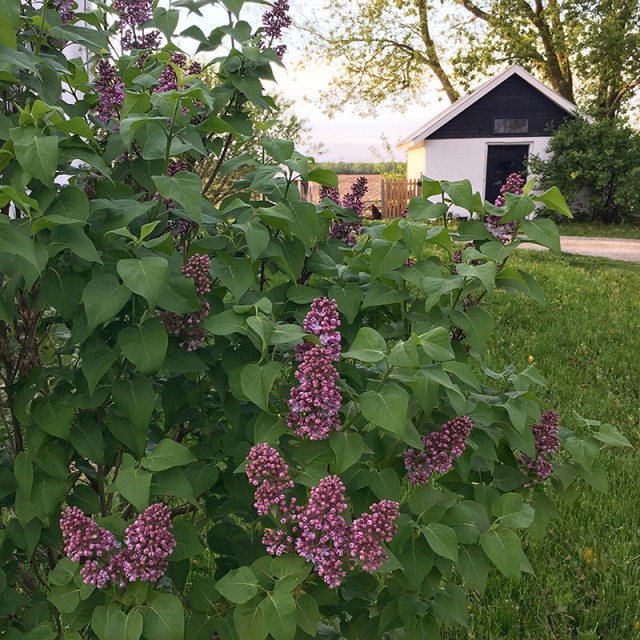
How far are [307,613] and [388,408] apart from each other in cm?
52

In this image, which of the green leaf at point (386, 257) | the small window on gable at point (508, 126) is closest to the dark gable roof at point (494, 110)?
the small window on gable at point (508, 126)

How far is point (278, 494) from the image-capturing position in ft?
4.69

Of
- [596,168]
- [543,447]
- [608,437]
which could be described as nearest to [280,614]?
[543,447]

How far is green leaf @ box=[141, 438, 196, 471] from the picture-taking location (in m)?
1.50

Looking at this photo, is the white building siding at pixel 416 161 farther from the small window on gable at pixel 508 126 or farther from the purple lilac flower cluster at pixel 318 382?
the purple lilac flower cluster at pixel 318 382

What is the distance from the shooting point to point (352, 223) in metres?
2.19

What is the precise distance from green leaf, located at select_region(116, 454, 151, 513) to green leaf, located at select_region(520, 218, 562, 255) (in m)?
1.11

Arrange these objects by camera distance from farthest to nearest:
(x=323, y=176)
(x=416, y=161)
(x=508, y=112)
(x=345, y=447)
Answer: (x=416, y=161) → (x=508, y=112) → (x=323, y=176) → (x=345, y=447)

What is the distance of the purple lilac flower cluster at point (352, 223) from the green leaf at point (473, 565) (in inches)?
39.6

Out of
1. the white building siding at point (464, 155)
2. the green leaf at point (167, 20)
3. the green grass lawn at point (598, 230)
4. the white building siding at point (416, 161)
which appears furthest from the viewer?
the white building siding at point (416, 161)

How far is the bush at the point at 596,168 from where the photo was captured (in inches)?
923

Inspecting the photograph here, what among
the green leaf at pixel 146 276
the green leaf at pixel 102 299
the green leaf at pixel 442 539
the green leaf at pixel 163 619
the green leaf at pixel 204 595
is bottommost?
the green leaf at pixel 204 595

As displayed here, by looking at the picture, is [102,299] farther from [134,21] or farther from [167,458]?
[134,21]

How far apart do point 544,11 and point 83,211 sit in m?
31.2
